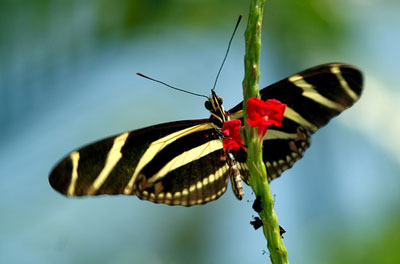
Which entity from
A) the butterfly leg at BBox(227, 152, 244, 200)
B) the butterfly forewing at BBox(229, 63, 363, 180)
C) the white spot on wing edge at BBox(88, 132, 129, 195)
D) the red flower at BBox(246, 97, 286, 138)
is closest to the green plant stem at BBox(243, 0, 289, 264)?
the red flower at BBox(246, 97, 286, 138)

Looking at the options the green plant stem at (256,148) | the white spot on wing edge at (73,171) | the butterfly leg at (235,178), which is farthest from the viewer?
the white spot on wing edge at (73,171)

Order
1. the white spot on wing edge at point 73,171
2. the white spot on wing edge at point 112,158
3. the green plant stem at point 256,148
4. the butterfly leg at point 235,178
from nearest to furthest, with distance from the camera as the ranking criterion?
the green plant stem at point 256,148 → the butterfly leg at point 235,178 → the white spot on wing edge at point 73,171 → the white spot on wing edge at point 112,158

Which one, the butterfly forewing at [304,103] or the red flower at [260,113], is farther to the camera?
the butterfly forewing at [304,103]

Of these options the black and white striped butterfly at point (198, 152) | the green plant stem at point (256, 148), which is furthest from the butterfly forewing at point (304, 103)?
the green plant stem at point (256, 148)

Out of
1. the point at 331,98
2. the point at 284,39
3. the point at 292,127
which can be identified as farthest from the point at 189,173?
the point at 284,39

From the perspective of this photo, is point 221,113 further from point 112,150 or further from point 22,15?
point 22,15

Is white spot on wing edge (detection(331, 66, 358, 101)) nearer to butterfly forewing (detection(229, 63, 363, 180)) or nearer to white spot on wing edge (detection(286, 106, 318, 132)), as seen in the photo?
butterfly forewing (detection(229, 63, 363, 180))

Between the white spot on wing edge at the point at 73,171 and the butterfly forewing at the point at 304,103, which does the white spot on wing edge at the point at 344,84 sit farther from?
the white spot on wing edge at the point at 73,171
